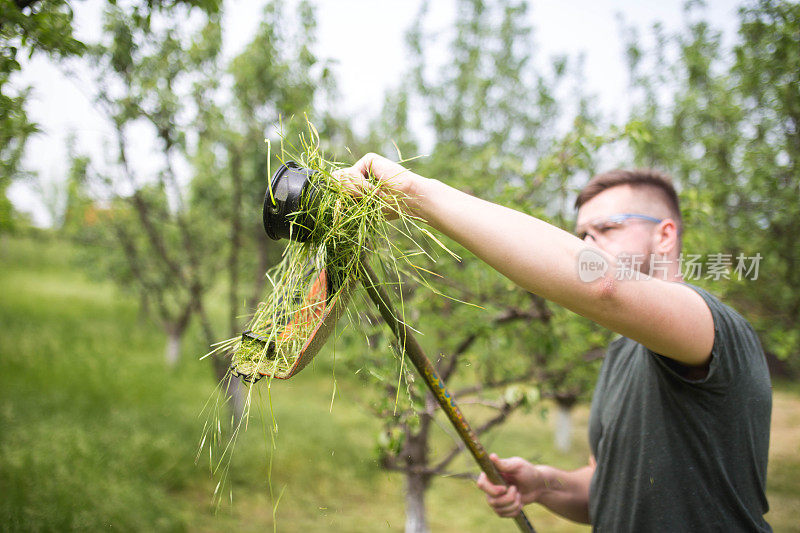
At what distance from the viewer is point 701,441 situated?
1420 mm

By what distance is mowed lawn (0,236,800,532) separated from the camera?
5.65 metres

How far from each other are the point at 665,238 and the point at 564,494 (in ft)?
4.02

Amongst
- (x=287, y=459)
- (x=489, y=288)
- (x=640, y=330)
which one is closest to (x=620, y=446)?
(x=640, y=330)

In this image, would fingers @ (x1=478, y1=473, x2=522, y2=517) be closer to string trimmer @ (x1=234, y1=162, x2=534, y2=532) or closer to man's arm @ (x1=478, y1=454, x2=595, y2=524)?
man's arm @ (x1=478, y1=454, x2=595, y2=524)

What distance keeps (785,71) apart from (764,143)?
1274 mm

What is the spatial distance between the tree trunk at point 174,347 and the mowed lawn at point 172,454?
0.82 ft

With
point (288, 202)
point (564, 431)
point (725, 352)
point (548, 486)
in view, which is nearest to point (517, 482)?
point (548, 486)

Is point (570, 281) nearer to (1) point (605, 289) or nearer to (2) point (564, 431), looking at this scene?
(1) point (605, 289)

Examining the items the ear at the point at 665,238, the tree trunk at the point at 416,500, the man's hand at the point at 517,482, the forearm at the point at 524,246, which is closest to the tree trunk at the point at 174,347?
the tree trunk at the point at 416,500

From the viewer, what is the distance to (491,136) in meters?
10.3

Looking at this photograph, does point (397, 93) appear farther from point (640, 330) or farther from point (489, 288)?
point (640, 330)

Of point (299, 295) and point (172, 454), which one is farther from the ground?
point (299, 295)

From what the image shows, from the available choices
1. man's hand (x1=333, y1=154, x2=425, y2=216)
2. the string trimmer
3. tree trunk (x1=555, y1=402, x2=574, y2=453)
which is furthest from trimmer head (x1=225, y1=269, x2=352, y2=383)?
tree trunk (x1=555, y1=402, x2=574, y2=453)

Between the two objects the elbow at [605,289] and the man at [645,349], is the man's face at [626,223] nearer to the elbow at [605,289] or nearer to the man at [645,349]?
the man at [645,349]
